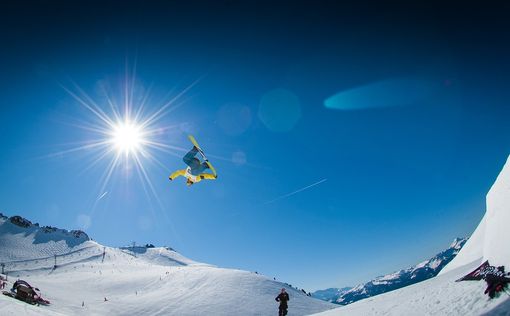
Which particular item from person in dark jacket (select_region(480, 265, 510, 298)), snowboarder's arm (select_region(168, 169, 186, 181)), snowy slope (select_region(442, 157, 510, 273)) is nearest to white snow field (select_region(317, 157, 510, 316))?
snowy slope (select_region(442, 157, 510, 273))

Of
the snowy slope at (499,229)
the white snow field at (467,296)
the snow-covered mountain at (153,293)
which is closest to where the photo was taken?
the white snow field at (467,296)

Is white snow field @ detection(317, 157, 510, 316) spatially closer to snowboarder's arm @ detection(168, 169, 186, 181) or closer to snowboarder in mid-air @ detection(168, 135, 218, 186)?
snowboarder in mid-air @ detection(168, 135, 218, 186)

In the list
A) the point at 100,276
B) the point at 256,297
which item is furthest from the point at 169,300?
the point at 100,276

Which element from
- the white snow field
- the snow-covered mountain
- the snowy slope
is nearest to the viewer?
the white snow field

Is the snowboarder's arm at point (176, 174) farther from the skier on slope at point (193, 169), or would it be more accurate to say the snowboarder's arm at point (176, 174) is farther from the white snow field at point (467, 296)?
the white snow field at point (467, 296)

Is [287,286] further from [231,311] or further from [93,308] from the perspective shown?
[93,308]

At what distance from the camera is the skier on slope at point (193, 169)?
62.1 feet

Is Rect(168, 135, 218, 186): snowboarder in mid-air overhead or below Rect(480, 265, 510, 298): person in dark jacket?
overhead

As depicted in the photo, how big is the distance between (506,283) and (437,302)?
2.44m

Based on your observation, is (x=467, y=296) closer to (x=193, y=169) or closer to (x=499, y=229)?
(x=499, y=229)

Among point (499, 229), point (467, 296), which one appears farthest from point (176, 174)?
point (499, 229)

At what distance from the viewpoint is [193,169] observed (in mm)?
19078

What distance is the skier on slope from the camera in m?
18.9

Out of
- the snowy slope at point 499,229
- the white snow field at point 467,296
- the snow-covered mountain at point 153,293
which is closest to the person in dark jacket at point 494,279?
the white snow field at point 467,296
